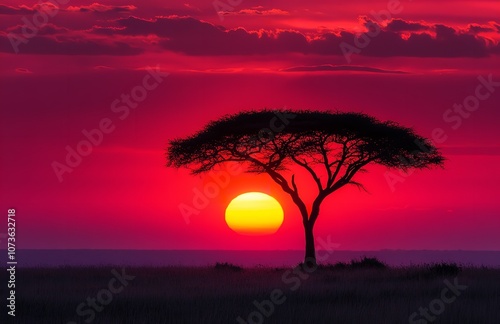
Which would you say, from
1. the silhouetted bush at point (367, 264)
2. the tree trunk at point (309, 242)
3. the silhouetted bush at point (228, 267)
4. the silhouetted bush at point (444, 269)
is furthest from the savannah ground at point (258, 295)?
the tree trunk at point (309, 242)

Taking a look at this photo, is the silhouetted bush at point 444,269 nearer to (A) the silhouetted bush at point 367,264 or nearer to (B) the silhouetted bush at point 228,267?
(A) the silhouetted bush at point 367,264

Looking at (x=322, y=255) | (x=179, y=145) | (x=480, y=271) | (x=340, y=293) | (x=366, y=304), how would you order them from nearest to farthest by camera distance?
(x=366, y=304)
(x=340, y=293)
(x=480, y=271)
(x=322, y=255)
(x=179, y=145)

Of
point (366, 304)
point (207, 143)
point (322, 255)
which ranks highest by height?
point (207, 143)

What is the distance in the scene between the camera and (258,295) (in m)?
27.9

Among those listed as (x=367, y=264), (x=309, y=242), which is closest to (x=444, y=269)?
(x=367, y=264)

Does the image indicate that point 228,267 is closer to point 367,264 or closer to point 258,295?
point 367,264

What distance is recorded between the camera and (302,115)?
47094 mm

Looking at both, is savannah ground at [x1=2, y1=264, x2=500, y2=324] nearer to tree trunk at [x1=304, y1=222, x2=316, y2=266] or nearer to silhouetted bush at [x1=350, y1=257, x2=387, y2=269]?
silhouetted bush at [x1=350, y1=257, x2=387, y2=269]

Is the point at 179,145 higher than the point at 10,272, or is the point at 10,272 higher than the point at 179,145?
the point at 179,145

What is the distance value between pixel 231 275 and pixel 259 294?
24.7 feet

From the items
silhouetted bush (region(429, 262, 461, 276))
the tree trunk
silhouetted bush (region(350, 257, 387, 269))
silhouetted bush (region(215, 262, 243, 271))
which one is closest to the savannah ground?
silhouetted bush (region(429, 262, 461, 276))

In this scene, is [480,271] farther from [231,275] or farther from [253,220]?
[253,220]

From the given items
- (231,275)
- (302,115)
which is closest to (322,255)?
(302,115)

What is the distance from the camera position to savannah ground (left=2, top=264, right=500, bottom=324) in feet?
76.9
